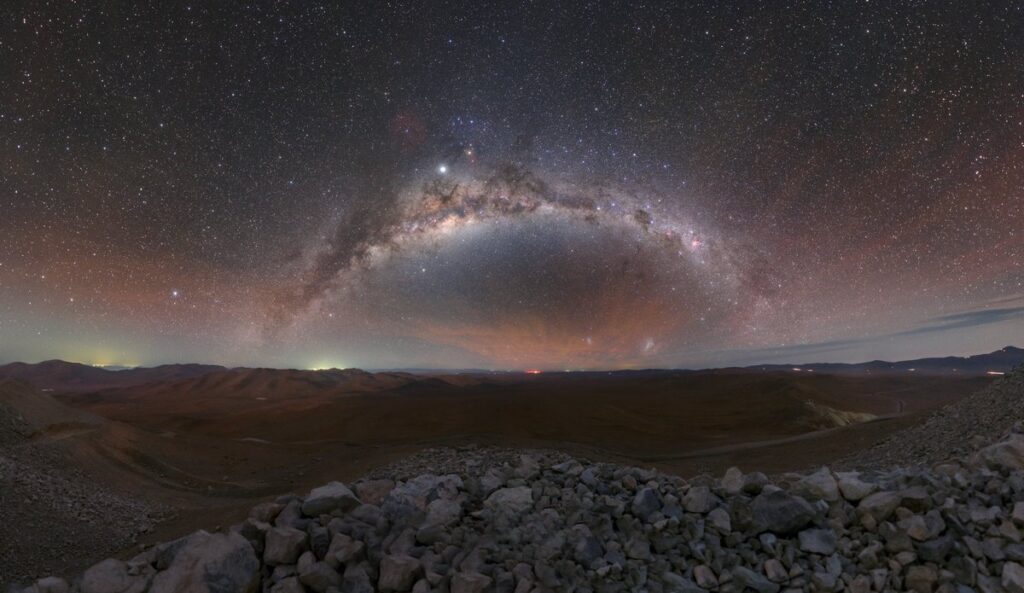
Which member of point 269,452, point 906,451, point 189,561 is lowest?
point 269,452

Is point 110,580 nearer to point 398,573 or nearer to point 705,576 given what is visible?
point 398,573

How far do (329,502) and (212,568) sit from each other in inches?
41.1

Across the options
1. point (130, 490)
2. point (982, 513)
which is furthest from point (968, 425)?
point (130, 490)

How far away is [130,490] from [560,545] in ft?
45.8

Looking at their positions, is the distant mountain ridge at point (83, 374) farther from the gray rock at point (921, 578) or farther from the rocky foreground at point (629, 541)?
the gray rock at point (921, 578)

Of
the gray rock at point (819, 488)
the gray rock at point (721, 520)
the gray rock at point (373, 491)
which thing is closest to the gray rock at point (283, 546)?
the gray rock at point (373, 491)

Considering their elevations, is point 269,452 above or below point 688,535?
below

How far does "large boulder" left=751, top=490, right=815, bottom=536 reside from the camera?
14.4 ft

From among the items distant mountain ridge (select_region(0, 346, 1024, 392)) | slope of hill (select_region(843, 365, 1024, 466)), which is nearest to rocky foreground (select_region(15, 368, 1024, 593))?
slope of hill (select_region(843, 365, 1024, 466))

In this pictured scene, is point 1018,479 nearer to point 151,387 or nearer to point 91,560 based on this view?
point 91,560

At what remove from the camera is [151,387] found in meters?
55.4

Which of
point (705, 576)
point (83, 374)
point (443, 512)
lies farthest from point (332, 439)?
point (83, 374)

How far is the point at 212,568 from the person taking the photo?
3.89 m

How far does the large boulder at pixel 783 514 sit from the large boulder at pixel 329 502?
4082mm
